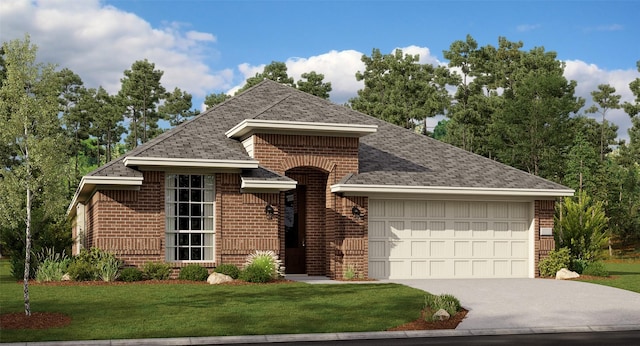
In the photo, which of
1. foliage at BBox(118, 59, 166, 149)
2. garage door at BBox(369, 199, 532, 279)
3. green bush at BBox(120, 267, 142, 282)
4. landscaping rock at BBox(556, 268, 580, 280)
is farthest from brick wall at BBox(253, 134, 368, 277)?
foliage at BBox(118, 59, 166, 149)

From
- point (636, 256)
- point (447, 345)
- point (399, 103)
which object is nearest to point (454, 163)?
point (447, 345)

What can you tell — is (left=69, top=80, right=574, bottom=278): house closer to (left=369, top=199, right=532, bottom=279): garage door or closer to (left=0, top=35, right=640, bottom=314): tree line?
(left=369, top=199, right=532, bottom=279): garage door

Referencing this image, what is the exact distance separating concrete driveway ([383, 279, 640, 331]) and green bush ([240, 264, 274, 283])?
13.4 feet

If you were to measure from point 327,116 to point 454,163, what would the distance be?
5.75m

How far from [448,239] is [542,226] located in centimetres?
349

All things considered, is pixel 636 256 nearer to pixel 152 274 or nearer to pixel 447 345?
pixel 152 274

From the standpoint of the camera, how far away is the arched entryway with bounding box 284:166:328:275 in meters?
26.2

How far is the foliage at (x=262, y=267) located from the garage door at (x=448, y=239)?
11.7 feet

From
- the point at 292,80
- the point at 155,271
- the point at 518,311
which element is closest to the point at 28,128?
the point at 155,271

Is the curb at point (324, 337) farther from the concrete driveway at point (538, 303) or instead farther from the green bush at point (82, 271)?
the green bush at point (82, 271)

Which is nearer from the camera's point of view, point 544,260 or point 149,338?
point 149,338

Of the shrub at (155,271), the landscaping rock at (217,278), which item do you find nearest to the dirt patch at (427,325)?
the landscaping rock at (217,278)

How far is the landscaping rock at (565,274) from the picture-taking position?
26.0m

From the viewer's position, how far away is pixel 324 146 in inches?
992
